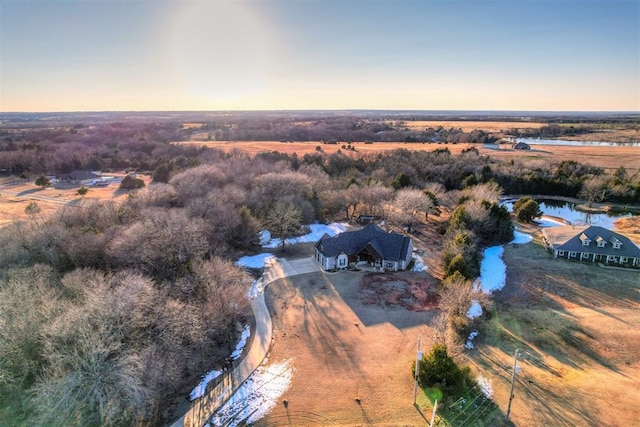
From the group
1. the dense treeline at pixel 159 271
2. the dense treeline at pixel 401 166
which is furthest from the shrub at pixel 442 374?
the dense treeline at pixel 401 166

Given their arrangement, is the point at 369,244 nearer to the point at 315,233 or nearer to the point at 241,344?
the point at 315,233

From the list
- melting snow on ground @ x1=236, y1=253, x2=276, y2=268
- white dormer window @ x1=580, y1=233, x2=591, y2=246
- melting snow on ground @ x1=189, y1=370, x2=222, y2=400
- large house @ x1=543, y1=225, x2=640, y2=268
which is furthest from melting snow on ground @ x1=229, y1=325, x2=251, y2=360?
white dormer window @ x1=580, y1=233, x2=591, y2=246

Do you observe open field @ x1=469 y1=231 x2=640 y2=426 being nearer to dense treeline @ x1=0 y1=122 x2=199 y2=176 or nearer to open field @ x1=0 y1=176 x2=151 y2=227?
open field @ x1=0 y1=176 x2=151 y2=227

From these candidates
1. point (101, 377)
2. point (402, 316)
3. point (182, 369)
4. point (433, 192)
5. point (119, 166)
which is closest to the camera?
point (101, 377)

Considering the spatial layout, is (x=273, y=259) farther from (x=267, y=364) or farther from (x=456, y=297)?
(x=456, y=297)

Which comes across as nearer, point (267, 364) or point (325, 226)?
point (267, 364)

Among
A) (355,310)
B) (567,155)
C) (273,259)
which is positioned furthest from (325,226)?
(567,155)
